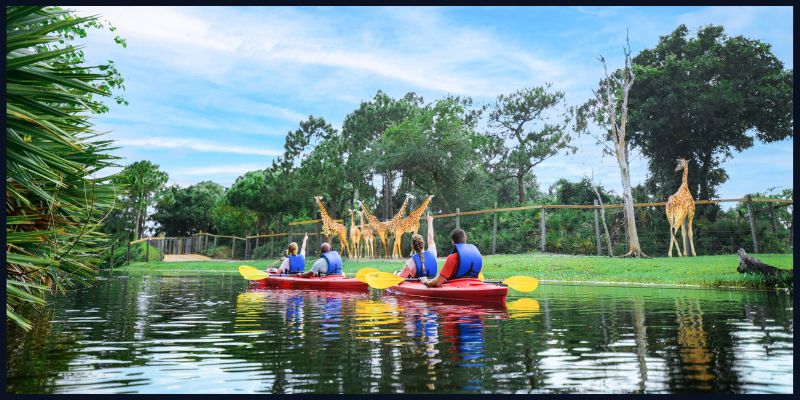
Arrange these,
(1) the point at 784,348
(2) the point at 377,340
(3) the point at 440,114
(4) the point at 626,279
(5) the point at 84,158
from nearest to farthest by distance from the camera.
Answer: (1) the point at 784,348, (2) the point at 377,340, (5) the point at 84,158, (4) the point at 626,279, (3) the point at 440,114

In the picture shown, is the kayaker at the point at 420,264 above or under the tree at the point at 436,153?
under

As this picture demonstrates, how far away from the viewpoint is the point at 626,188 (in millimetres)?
22516

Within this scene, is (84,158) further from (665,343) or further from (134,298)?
(665,343)

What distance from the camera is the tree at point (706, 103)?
2820 centimetres

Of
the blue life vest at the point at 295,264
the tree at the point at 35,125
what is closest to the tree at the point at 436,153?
the blue life vest at the point at 295,264

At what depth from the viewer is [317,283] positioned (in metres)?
15.6

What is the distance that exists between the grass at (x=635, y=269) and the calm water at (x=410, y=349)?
4.57 meters

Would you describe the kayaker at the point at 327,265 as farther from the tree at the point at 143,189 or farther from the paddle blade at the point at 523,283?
the tree at the point at 143,189

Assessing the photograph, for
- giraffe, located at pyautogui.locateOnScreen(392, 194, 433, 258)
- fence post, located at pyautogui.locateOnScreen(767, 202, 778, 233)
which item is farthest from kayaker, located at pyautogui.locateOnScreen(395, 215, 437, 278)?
fence post, located at pyautogui.locateOnScreen(767, 202, 778, 233)

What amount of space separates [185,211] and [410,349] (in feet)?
159

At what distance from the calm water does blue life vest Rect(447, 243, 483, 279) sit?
1140 mm
